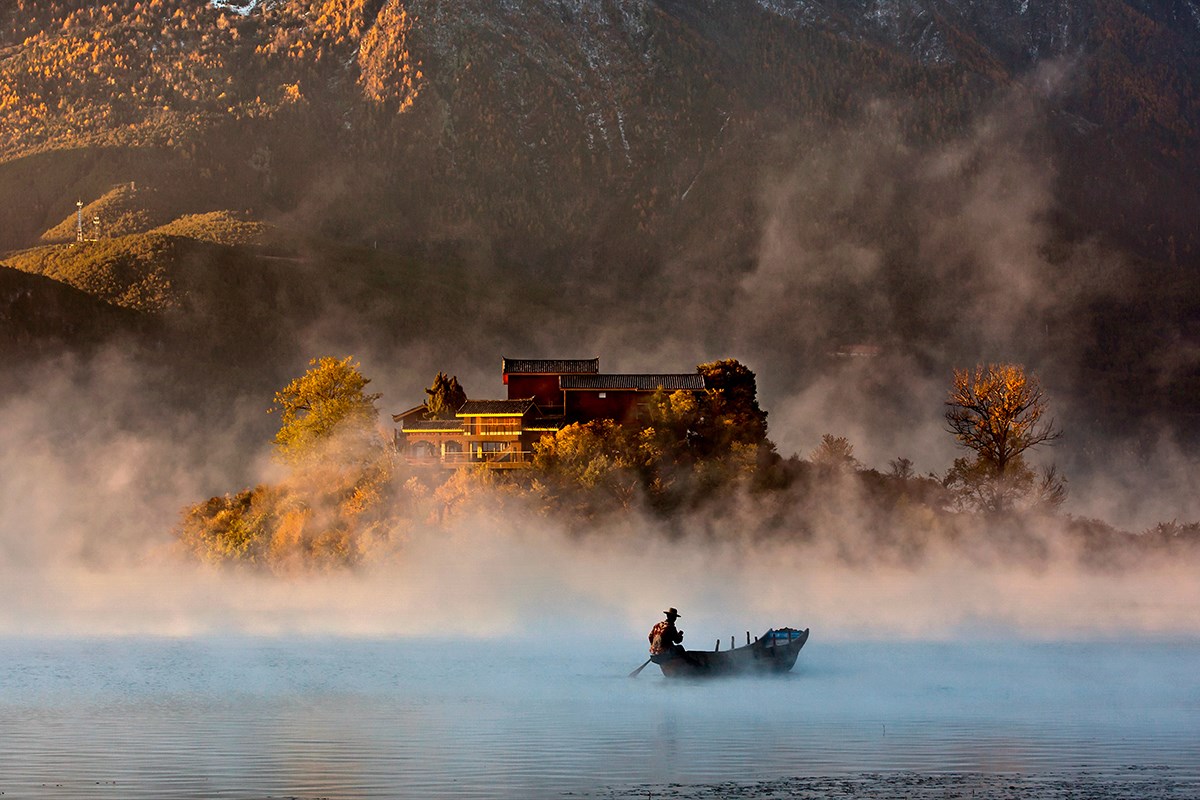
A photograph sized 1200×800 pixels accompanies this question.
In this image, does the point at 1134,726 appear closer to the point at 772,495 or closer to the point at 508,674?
the point at 508,674

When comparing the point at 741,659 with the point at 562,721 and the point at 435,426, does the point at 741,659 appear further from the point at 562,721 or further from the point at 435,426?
the point at 435,426

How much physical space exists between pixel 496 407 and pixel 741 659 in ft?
200

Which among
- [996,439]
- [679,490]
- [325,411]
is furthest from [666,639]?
[325,411]

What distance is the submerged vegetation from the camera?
5039 inches

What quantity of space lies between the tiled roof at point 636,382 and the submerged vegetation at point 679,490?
4.85ft

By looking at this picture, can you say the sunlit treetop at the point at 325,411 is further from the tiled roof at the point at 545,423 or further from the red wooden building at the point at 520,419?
the tiled roof at the point at 545,423

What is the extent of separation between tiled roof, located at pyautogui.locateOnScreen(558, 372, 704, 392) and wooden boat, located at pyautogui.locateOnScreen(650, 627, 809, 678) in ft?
179

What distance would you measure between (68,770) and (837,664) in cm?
4197

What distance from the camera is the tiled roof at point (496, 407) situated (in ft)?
452

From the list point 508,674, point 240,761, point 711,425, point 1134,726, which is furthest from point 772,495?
point 240,761

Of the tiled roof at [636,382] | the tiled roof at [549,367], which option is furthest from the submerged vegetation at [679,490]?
the tiled roof at [549,367]

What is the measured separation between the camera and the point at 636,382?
13788cm

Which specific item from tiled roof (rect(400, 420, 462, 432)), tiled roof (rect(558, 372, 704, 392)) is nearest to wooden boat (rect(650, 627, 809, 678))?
tiled roof (rect(558, 372, 704, 392))

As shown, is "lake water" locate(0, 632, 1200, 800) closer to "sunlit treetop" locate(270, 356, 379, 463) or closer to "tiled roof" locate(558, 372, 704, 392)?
"sunlit treetop" locate(270, 356, 379, 463)
